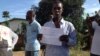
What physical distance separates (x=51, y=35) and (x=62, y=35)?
248 millimetres

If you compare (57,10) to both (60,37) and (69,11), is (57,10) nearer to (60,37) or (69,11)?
(60,37)

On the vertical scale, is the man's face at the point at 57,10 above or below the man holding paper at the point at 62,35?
above

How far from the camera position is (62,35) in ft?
20.3

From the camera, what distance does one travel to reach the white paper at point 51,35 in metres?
6.28

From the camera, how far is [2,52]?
6.75 meters

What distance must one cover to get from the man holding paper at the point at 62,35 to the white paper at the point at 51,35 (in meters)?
0.05

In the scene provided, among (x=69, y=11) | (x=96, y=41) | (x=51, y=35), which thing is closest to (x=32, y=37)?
(x=96, y=41)

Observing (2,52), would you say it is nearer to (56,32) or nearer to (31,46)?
(56,32)

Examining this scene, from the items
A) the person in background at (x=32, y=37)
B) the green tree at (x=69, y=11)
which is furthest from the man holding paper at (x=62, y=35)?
the green tree at (x=69, y=11)

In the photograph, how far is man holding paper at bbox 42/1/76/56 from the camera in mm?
6198

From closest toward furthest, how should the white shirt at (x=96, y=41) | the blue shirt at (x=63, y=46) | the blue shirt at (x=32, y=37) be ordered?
the blue shirt at (x=63, y=46)
the white shirt at (x=96, y=41)
the blue shirt at (x=32, y=37)

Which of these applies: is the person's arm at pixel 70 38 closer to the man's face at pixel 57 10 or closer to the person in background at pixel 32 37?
the man's face at pixel 57 10

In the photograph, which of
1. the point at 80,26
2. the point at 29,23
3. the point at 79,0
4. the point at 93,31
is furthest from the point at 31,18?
the point at 79,0

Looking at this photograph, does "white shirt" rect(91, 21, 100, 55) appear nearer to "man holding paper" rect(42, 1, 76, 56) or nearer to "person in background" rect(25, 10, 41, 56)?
"man holding paper" rect(42, 1, 76, 56)
